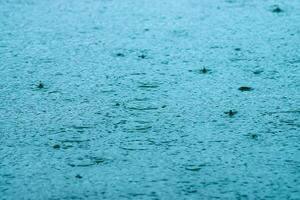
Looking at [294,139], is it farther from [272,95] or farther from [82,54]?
[82,54]

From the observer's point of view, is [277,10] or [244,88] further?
[277,10]

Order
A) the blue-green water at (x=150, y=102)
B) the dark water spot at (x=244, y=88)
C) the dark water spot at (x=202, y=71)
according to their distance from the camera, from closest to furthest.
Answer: the blue-green water at (x=150, y=102)
the dark water spot at (x=244, y=88)
the dark water spot at (x=202, y=71)

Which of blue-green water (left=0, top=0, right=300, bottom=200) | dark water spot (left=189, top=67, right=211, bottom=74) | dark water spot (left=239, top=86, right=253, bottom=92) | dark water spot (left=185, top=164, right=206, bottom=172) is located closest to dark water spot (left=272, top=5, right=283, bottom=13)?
blue-green water (left=0, top=0, right=300, bottom=200)

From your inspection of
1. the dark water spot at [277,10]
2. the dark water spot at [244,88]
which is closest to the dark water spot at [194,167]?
the dark water spot at [244,88]

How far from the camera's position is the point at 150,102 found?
9.78 ft

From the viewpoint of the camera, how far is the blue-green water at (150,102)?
228 cm

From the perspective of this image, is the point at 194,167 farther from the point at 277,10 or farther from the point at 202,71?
the point at 277,10

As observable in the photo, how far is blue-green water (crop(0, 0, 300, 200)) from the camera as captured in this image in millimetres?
2283

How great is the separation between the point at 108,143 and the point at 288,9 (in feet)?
9.90

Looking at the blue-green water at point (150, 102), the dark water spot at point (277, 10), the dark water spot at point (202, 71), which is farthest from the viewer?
the dark water spot at point (277, 10)

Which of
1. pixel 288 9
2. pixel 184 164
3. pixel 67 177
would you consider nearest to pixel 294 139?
pixel 184 164

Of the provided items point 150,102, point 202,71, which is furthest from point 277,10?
point 150,102

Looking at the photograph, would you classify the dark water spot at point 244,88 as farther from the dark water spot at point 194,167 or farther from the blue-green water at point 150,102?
the dark water spot at point 194,167

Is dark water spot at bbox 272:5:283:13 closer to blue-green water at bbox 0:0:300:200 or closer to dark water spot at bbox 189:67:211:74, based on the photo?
blue-green water at bbox 0:0:300:200
